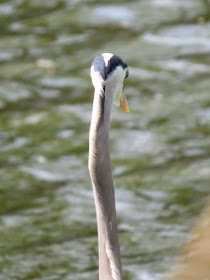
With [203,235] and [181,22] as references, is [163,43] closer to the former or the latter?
[181,22]

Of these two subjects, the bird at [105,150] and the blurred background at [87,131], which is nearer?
the bird at [105,150]

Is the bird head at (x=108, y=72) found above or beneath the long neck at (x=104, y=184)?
above

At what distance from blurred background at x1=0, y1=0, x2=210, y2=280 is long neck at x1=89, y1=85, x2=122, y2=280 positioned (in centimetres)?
118

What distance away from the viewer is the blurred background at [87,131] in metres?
4.09

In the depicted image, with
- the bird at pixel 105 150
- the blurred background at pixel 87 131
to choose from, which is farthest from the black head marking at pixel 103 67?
the blurred background at pixel 87 131

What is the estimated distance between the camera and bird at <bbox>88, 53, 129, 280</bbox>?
2.28m

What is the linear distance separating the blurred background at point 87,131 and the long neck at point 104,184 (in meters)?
1.18

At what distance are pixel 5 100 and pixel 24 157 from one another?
951 millimetres

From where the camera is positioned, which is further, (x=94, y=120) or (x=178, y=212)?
(x=178, y=212)

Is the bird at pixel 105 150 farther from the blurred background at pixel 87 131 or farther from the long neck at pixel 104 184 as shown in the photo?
the blurred background at pixel 87 131

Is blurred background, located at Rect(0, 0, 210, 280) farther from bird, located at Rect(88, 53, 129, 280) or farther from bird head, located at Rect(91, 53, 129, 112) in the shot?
bird head, located at Rect(91, 53, 129, 112)

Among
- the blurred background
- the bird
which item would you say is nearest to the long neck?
the bird

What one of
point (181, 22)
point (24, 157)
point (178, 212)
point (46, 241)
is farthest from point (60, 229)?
point (181, 22)

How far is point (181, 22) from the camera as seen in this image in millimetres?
6930
